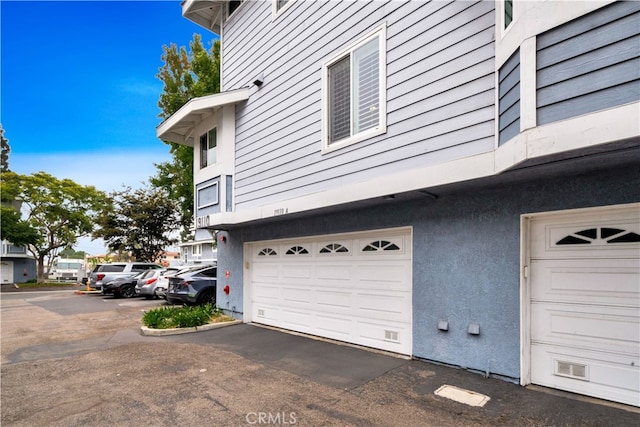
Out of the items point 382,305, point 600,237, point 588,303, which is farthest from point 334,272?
point 600,237

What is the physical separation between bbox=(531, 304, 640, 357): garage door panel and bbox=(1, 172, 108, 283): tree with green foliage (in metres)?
30.2

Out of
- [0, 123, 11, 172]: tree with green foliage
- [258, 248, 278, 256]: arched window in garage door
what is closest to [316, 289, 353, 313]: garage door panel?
[258, 248, 278, 256]: arched window in garage door

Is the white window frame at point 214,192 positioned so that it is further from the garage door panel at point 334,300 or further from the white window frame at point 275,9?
the white window frame at point 275,9

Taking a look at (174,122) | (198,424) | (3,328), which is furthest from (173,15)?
(198,424)

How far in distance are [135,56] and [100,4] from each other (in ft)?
20.8

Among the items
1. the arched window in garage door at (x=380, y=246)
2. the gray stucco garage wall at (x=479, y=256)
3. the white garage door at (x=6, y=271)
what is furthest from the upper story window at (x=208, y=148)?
the white garage door at (x=6, y=271)

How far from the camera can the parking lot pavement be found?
3855mm

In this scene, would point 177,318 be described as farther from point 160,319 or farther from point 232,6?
point 232,6

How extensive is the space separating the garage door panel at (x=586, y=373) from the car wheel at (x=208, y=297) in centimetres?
→ 941

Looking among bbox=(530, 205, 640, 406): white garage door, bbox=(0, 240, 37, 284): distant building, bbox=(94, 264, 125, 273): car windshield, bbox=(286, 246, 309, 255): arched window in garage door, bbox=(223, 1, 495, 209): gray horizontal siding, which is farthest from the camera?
bbox=(0, 240, 37, 284): distant building

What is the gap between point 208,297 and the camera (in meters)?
11.7

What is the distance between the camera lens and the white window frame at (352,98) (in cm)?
596

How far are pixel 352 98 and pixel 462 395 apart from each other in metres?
4.97

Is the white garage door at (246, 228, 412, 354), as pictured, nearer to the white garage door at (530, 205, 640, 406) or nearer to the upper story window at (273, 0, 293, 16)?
the white garage door at (530, 205, 640, 406)
